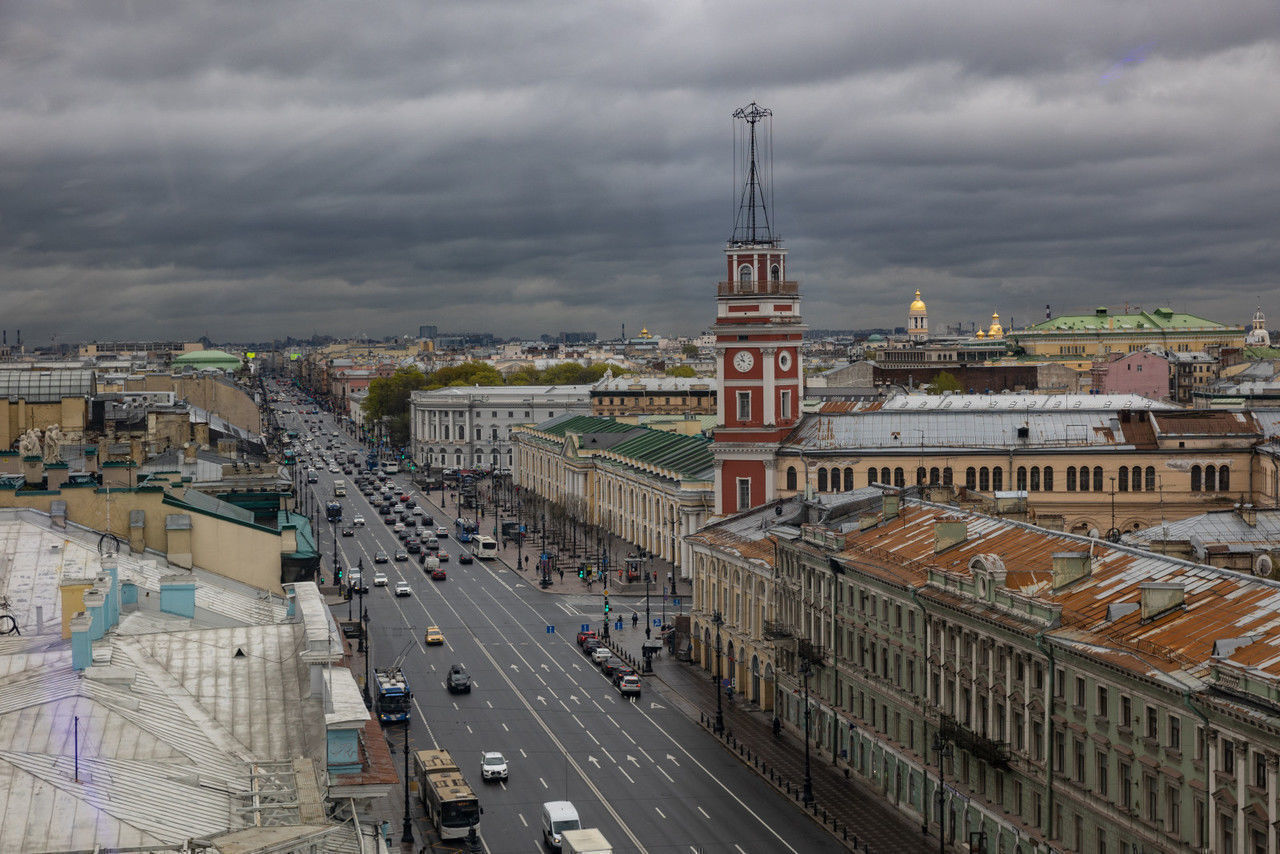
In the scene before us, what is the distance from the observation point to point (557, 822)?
58.8 meters

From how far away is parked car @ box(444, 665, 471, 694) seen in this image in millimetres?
86188

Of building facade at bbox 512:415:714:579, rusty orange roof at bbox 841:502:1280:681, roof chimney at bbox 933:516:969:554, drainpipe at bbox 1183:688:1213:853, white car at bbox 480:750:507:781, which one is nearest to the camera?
drainpipe at bbox 1183:688:1213:853

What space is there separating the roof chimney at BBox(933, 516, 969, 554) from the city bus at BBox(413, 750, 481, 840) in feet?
67.7

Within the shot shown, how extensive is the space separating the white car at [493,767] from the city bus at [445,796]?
6.31ft

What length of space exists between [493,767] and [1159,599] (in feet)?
98.7

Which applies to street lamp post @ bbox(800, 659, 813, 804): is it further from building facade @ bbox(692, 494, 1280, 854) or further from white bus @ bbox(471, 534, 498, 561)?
white bus @ bbox(471, 534, 498, 561)

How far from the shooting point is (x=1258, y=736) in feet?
131

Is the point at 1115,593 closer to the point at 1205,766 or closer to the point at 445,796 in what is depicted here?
the point at 1205,766

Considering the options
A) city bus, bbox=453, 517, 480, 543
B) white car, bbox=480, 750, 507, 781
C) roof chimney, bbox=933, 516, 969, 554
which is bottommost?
city bus, bbox=453, 517, 480, 543

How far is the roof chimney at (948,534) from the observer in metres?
66.0

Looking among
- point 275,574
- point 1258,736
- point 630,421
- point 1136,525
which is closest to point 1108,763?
point 1258,736

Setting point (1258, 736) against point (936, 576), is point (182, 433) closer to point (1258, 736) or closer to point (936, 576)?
point (936, 576)

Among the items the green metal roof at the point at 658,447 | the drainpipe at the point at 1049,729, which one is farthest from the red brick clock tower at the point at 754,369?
the drainpipe at the point at 1049,729

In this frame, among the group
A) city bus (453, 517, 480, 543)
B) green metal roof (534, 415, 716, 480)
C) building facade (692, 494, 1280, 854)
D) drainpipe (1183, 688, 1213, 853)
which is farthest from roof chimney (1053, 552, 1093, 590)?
city bus (453, 517, 480, 543)
